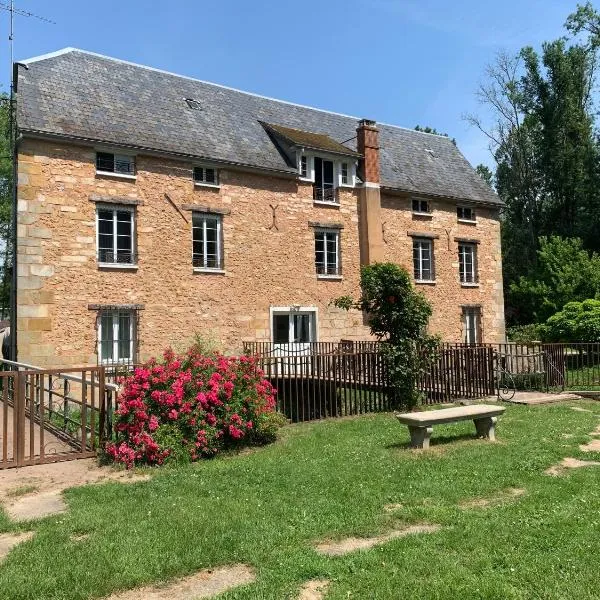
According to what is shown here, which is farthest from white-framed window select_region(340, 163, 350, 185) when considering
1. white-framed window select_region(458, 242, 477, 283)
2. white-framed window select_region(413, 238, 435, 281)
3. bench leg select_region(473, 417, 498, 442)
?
bench leg select_region(473, 417, 498, 442)

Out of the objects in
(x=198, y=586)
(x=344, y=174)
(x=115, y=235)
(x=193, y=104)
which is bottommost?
(x=198, y=586)

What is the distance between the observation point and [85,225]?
16062 mm

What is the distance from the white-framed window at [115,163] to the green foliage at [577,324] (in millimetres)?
16425

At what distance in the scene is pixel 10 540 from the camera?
5113 mm

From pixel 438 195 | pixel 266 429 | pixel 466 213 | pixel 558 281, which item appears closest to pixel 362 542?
pixel 266 429

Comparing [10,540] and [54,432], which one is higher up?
[54,432]

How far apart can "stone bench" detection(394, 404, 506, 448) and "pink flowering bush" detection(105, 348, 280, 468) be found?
2.27m

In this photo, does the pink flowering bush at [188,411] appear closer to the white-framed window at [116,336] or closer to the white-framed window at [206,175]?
the white-framed window at [116,336]

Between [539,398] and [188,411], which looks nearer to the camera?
[188,411]

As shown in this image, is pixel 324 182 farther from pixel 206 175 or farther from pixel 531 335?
pixel 531 335

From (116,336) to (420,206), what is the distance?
1341 cm

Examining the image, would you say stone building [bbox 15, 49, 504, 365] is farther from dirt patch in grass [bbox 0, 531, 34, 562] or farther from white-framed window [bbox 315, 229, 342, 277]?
dirt patch in grass [bbox 0, 531, 34, 562]

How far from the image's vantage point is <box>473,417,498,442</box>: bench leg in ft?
29.5

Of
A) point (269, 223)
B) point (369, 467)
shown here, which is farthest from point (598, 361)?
point (369, 467)
